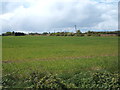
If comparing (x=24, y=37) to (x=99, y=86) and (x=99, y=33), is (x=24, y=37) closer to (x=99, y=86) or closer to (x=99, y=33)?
(x=99, y=33)

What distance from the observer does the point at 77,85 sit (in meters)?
3.89

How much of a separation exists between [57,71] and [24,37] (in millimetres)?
10709

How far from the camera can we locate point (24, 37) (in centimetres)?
1494

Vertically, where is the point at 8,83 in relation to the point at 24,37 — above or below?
below

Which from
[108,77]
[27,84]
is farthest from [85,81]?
[27,84]

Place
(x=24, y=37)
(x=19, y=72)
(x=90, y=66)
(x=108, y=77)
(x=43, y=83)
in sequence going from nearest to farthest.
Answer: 1. (x=43, y=83)
2. (x=108, y=77)
3. (x=19, y=72)
4. (x=90, y=66)
5. (x=24, y=37)

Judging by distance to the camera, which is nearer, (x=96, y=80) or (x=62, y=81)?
(x=62, y=81)

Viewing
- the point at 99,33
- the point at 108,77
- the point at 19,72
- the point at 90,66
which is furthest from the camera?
the point at 99,33

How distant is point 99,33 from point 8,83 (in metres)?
18.0

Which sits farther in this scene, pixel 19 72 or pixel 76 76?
pixel 19 72

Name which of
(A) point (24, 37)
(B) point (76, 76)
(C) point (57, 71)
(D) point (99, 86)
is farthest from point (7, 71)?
(A) point (24, 37)

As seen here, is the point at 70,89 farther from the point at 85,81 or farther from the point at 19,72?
the point at 19,72

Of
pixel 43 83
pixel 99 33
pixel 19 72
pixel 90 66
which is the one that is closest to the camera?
pixel 43 83

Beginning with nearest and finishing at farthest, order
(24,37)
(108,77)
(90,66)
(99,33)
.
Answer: (108,77) → (90,66) → (24,37) → (99,33)
